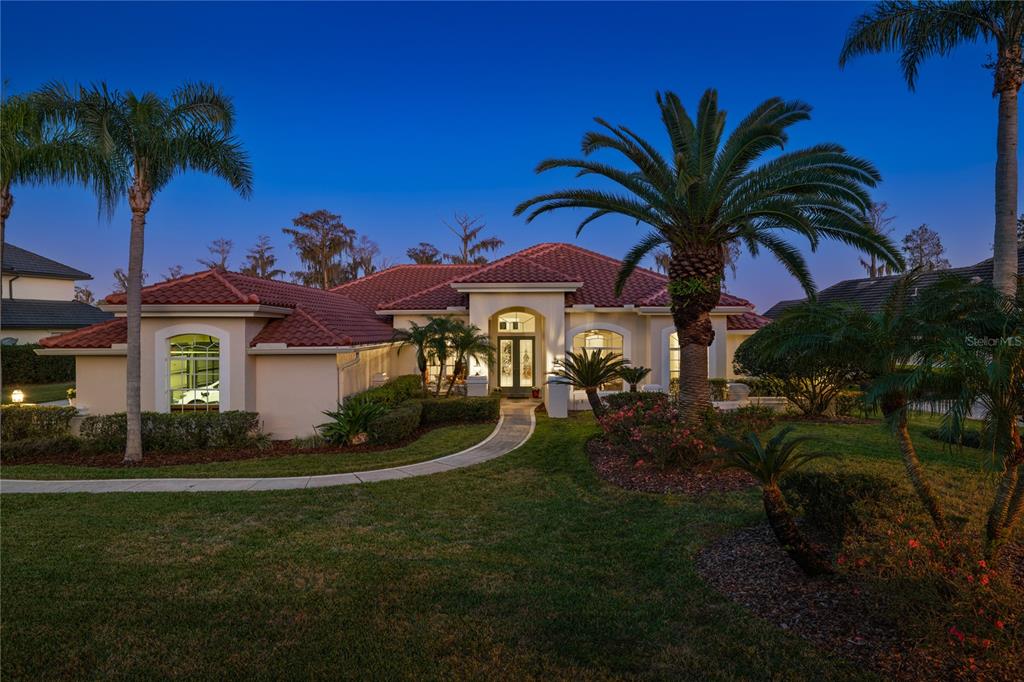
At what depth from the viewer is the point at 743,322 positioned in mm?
20938

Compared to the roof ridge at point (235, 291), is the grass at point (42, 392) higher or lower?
lower

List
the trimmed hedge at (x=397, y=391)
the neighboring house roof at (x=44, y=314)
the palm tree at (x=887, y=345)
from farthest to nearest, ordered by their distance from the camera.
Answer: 1. the neighboring house roof at (x=44, y=314)
2. the trimmed hedge at (x=397, y=391)
3. the palm tree at (x=887, y=345)

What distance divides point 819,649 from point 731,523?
9.13ft

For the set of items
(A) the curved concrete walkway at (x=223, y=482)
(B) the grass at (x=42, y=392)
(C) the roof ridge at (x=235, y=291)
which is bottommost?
(A) the curved concrete walkway at (x=223, y=482)

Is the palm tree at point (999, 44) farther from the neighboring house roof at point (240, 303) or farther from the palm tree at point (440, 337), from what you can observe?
the neighboring house roof at point (240, 303)

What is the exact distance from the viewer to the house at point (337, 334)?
13.6 m

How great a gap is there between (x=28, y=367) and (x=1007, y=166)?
134ft

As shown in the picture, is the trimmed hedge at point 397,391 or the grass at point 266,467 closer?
the grass at point 266,467

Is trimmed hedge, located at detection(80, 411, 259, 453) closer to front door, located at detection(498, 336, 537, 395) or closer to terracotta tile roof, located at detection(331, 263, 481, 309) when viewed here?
front door, located at detection(498, 336, 537, 395)

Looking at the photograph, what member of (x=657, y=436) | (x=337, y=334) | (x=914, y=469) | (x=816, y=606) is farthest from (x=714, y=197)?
(x=337, y=334)

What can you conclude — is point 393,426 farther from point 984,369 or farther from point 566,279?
point 984,369

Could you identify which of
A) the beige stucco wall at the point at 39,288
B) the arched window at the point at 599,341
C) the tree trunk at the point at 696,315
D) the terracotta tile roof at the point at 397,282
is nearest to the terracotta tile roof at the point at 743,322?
the arched window at the point at 599,341

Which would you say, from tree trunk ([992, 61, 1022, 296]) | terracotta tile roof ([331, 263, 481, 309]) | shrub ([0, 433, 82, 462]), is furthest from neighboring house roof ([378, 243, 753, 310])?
shrub ([0, 433, 82, 462])

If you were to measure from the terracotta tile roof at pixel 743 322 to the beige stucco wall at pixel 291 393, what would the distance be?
15.3 m
